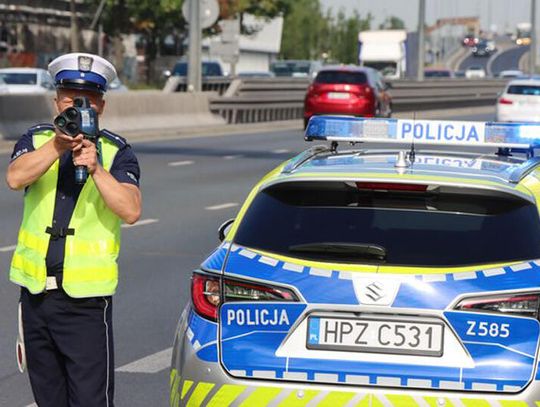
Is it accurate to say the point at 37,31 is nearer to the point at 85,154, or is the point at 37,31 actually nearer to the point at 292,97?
the point at 292,97

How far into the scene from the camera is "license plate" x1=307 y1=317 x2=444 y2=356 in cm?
502

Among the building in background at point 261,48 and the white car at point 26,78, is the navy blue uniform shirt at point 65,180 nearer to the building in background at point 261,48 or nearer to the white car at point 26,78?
the white car at point 26,78

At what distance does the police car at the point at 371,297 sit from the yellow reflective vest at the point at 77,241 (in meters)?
0.34

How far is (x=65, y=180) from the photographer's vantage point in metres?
5.27

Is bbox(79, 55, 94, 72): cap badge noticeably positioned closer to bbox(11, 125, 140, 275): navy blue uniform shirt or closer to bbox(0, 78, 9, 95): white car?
bbox(11, 125, 140, 275): navy blue uniform shirt

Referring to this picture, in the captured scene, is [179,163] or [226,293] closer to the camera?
[226,293]

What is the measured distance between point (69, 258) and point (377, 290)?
1037mm

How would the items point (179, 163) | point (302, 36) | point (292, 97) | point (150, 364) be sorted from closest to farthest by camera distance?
point (150, 364) → point (179, 163) → point (292, 97) → point (302, 36)

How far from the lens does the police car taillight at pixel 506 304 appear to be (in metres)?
5.03

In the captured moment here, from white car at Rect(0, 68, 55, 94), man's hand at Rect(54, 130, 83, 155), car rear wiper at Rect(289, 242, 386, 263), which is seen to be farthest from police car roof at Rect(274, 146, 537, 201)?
white car at Rect(0, 68, 55, 94)

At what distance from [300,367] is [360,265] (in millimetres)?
391

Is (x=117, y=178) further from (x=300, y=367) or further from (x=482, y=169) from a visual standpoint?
(x=482, y=169)

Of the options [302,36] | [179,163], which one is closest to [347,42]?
[302,36]

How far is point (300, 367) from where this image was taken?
5.05 meters
